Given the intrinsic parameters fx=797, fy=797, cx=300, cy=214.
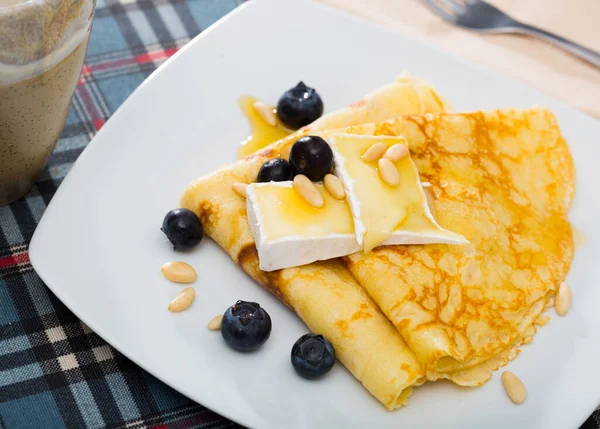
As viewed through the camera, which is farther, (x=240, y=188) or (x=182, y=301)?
(x=240, y=188)

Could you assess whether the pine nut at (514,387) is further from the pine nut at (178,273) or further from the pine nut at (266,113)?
the pine nut at (266,113)

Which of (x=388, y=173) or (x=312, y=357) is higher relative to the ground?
(x=388, y=173)

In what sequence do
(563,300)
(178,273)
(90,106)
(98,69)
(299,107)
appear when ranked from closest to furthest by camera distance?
(178,273)
(563,300)
(299,107)
(90,106)
(98,69)

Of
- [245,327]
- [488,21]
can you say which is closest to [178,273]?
[245,327]

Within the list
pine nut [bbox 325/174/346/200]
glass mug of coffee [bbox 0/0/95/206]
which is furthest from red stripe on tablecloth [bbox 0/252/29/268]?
pine nut [bbox 325/174/346/200]

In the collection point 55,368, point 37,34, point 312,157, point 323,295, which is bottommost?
point 55,368

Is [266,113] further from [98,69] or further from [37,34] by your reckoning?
[37,34]

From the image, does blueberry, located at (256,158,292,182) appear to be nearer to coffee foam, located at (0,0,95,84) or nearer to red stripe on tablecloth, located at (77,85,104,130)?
coffee foam, located at (0,0,95,84)
